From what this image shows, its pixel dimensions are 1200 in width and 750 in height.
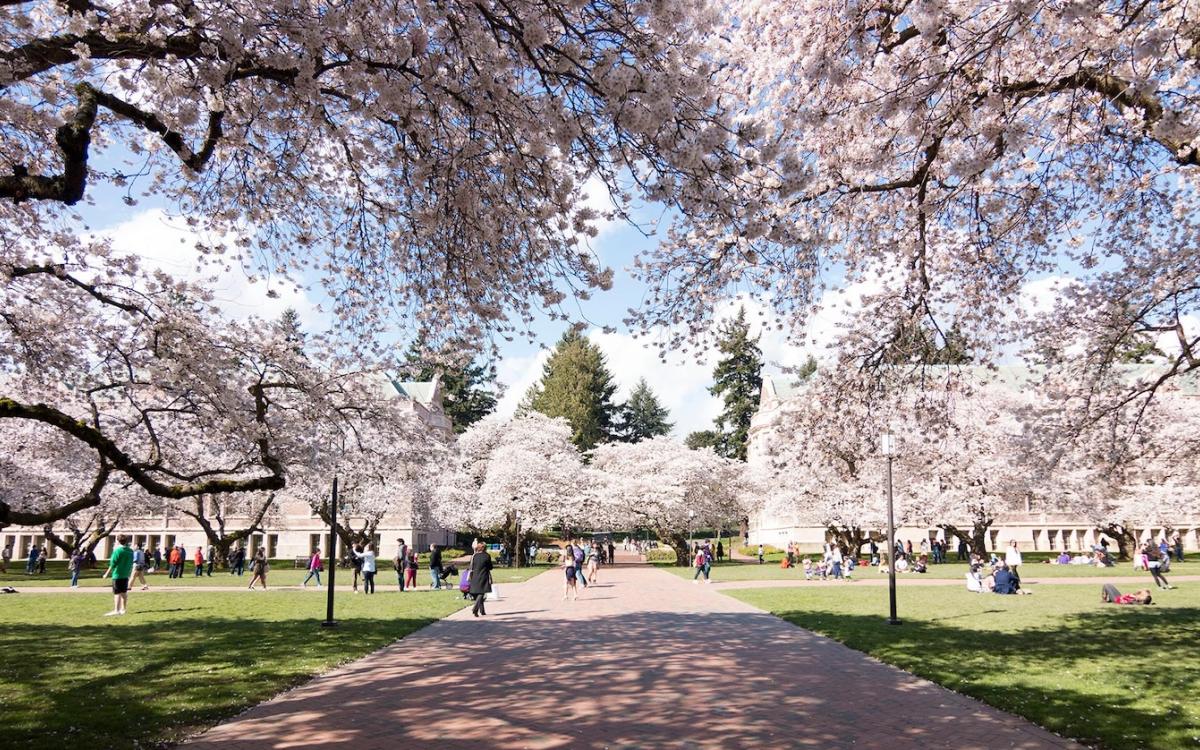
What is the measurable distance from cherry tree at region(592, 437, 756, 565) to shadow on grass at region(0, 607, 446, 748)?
1257 inches

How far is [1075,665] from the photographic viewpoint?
10750mm

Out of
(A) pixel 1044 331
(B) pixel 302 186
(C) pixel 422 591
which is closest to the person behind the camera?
(B) pixel 302 186

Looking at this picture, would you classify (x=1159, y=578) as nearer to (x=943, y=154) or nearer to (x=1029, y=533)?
(x=943, y=154)

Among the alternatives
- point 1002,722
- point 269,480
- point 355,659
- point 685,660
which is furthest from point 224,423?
point 1002,722

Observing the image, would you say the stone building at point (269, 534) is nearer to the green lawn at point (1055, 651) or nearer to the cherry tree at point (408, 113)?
the green lawn at point (1055, 651)

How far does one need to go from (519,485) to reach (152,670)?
37.3 metres

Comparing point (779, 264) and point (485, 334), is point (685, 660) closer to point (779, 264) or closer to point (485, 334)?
point (485, 334)

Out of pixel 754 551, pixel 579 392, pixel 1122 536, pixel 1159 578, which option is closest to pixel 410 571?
pixel 1159 578

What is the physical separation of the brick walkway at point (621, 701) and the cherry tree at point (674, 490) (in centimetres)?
3342

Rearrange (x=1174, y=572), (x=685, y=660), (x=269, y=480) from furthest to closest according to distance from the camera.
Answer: (x=1174, y=572), (x=269, y=480), (x=685, y=660)

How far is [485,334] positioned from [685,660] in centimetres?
588

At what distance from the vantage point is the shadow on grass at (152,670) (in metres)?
7.32

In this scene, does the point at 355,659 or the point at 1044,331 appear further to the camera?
the point at 1044,331

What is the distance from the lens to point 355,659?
1171 cm
